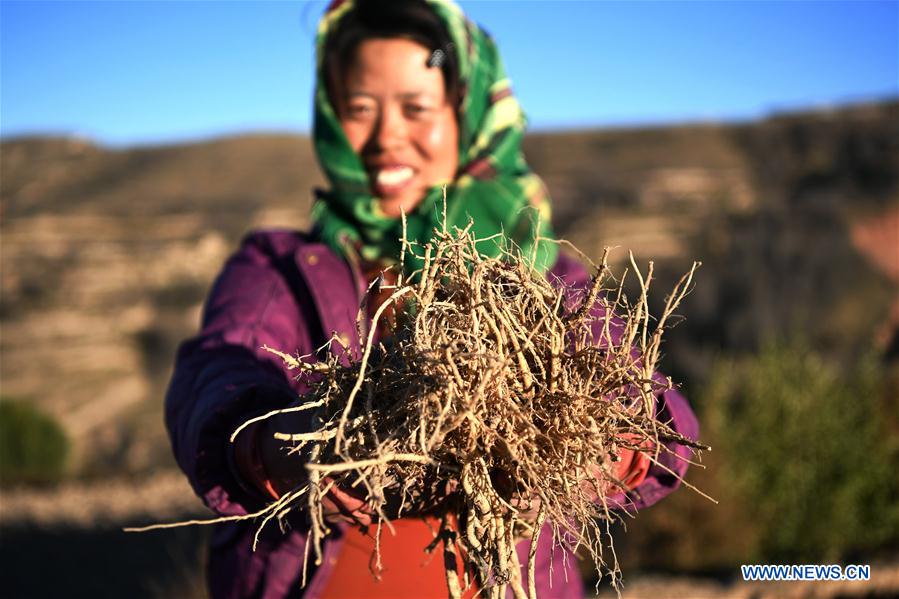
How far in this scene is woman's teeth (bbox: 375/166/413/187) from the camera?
208 centimetres

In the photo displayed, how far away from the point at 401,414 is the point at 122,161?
5100 cm

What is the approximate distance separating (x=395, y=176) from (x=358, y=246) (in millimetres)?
199

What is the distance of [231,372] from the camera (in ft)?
5.28

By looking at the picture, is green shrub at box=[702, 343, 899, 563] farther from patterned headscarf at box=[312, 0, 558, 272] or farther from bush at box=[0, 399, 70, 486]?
bush at box=[0, 399, 70, 486]

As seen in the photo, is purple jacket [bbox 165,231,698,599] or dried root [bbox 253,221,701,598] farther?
purple jacket [bbox 165,231,698,599]

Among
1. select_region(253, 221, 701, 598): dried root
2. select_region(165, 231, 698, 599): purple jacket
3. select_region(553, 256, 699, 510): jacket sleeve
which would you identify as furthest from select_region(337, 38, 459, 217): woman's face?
select_region(253, 221, 701, 598): dried root

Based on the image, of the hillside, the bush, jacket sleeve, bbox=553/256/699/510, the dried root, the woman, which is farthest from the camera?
the hillside

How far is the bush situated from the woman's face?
441 inches

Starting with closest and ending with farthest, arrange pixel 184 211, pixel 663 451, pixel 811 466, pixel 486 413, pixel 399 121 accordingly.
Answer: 1. pixel 486 413
2. pixel 663 451
3. pixel 399 121
4. pixel 811 466
5. pixel 184 211

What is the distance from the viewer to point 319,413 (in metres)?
1.21

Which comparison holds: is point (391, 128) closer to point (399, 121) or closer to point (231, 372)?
point (399, 121)

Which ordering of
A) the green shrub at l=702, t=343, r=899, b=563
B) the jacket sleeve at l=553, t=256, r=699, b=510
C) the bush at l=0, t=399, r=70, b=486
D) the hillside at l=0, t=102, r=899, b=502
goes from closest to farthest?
the jacket sleeve at l=553, t=256, r=699, b=510 < the green shrub at l=702, t=343, r=899, b=563 < the bush at l=0, t=399, r=70, b=486 < the hillside at l=0, t=102, r=899, b=502

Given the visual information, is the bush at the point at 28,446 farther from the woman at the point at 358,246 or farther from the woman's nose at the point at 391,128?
the woman's nose at the point at 391,128

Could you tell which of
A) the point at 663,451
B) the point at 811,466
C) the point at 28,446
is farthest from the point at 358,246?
the point at 28,446
